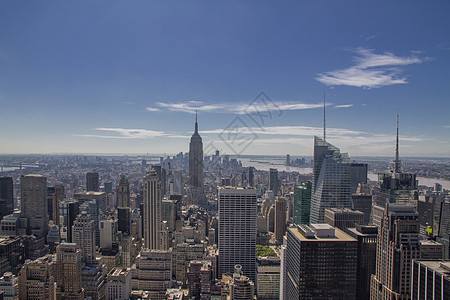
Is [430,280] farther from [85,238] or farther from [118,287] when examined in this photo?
[85,238]

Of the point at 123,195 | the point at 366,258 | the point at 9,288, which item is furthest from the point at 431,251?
the point at 123,195

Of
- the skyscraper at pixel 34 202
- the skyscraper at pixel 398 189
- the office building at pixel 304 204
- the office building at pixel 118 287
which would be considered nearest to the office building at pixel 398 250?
the skyscraper at pixel 398 189

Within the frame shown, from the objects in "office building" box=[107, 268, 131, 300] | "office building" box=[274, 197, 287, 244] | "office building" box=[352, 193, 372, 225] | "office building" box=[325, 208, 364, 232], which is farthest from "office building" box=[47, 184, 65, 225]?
"office building" box=[352, 193, 372, 225]

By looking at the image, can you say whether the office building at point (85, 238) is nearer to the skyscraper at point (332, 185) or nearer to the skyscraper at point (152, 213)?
the skyscraper at point (152, 213)

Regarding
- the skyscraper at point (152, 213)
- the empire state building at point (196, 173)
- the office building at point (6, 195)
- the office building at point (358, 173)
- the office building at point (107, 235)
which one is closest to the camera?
the office building at point (107, 235)

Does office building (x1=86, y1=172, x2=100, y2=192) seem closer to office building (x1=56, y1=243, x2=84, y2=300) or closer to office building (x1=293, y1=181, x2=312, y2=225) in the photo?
office building (x1=56, y1=243, x2=84, y2=300)

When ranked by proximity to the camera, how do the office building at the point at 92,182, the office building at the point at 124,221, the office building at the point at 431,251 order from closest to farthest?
1. the office building at the point at 431,251
2. the office building at the point at 124,221
3. the office building at the point at 92,182
